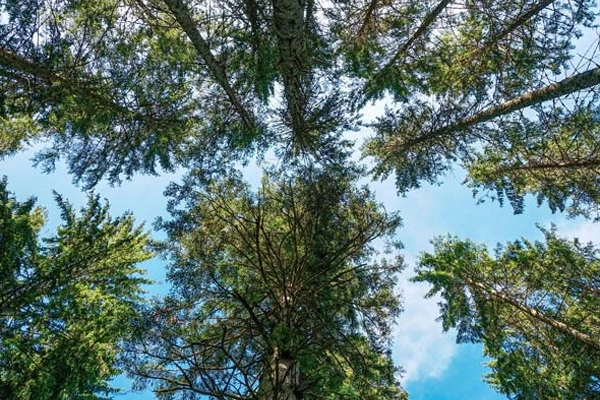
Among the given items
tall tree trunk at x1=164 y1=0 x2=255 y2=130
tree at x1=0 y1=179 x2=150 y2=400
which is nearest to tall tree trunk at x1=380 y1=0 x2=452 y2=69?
tall tree trunk at x1=164 y1=0 x2=255 y2=130

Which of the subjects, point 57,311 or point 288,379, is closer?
point 288,379

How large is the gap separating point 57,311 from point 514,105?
28.1 feet

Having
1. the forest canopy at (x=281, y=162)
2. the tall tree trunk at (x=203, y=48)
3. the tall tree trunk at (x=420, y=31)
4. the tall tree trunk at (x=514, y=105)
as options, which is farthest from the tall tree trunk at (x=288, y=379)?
the tall tree trunk at (x=420, y=31)

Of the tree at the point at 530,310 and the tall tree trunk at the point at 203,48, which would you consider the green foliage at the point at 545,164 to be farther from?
the tall tree trunk at the point at 203,48

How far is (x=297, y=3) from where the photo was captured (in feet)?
15.5

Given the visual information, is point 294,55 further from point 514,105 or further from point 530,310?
point 530,310

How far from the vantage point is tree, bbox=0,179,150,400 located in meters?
5.70

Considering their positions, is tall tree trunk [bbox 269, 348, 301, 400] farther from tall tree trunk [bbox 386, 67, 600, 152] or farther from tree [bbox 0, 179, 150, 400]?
tall tree trunk [bbox 386, 67, 600, 152]

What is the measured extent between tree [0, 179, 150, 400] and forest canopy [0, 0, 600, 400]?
32mm

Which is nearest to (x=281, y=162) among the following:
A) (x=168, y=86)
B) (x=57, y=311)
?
(x=168, y=86)

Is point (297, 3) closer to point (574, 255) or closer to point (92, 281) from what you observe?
point (92, 281)

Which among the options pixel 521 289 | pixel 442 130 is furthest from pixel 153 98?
pixel 521 289

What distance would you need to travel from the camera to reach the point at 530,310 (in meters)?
8.62

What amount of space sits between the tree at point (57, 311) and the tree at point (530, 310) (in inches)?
287
